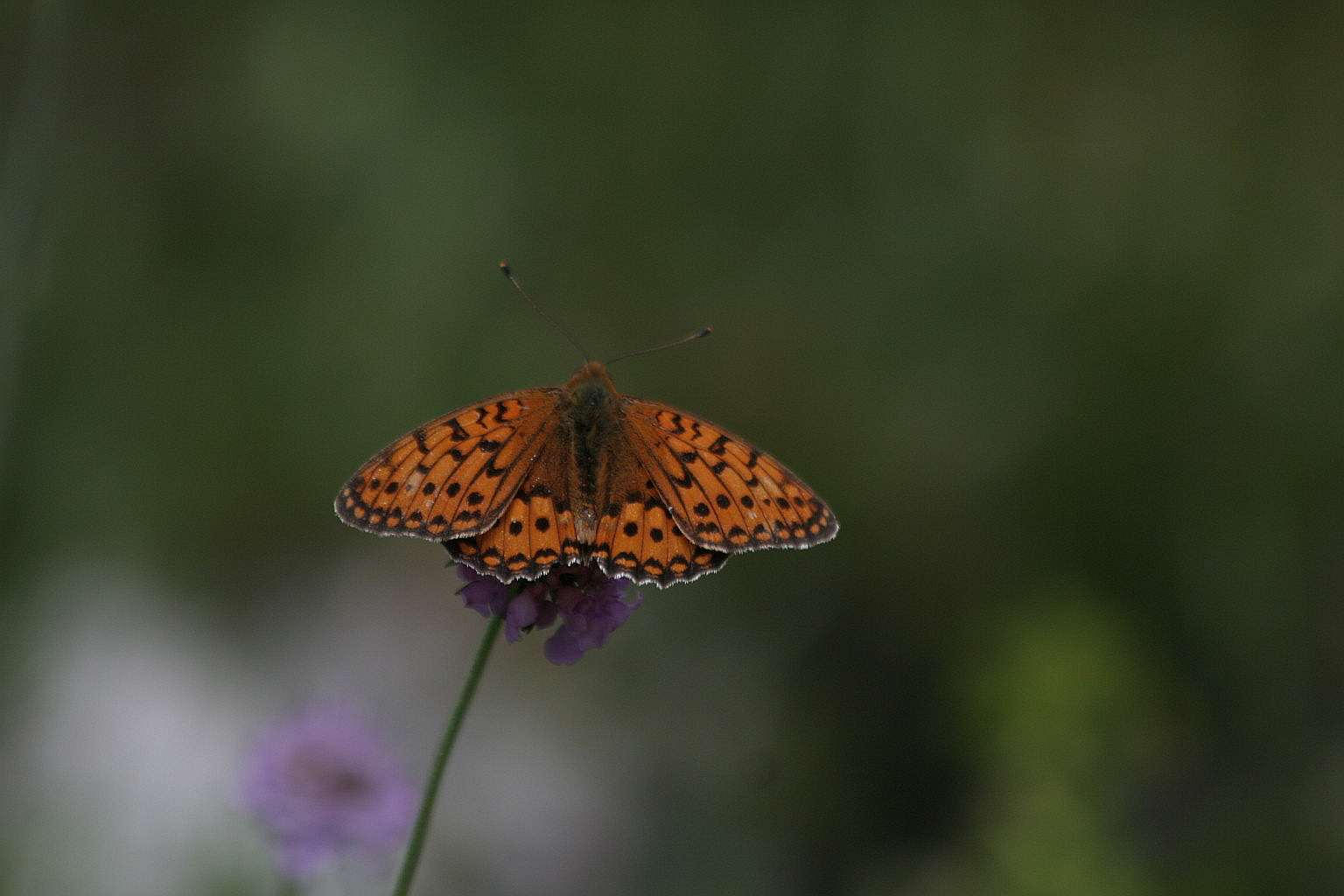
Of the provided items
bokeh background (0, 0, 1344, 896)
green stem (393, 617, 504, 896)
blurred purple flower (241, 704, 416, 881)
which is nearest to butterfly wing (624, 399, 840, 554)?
green stem (393, 617, 504, 896)

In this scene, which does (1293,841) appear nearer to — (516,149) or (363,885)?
(363,885)

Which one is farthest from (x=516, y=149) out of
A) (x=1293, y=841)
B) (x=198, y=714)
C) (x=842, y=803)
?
(x=1293, y=841)

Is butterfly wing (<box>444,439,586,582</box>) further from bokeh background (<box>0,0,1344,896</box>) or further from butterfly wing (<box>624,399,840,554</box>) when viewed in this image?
bokeh background (<box>0,0,1344,896</box>)

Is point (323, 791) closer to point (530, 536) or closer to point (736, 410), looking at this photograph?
point (530, 536)

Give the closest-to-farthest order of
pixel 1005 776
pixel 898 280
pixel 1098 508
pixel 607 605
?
pixel 607 605
pixel 1005 776
pixel 1098 508
pixel 898 280

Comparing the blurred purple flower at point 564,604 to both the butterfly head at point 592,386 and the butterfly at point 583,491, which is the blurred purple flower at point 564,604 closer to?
the butterfly at point 583,491

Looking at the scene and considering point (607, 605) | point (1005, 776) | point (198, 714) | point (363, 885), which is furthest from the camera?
point (198, 714)
